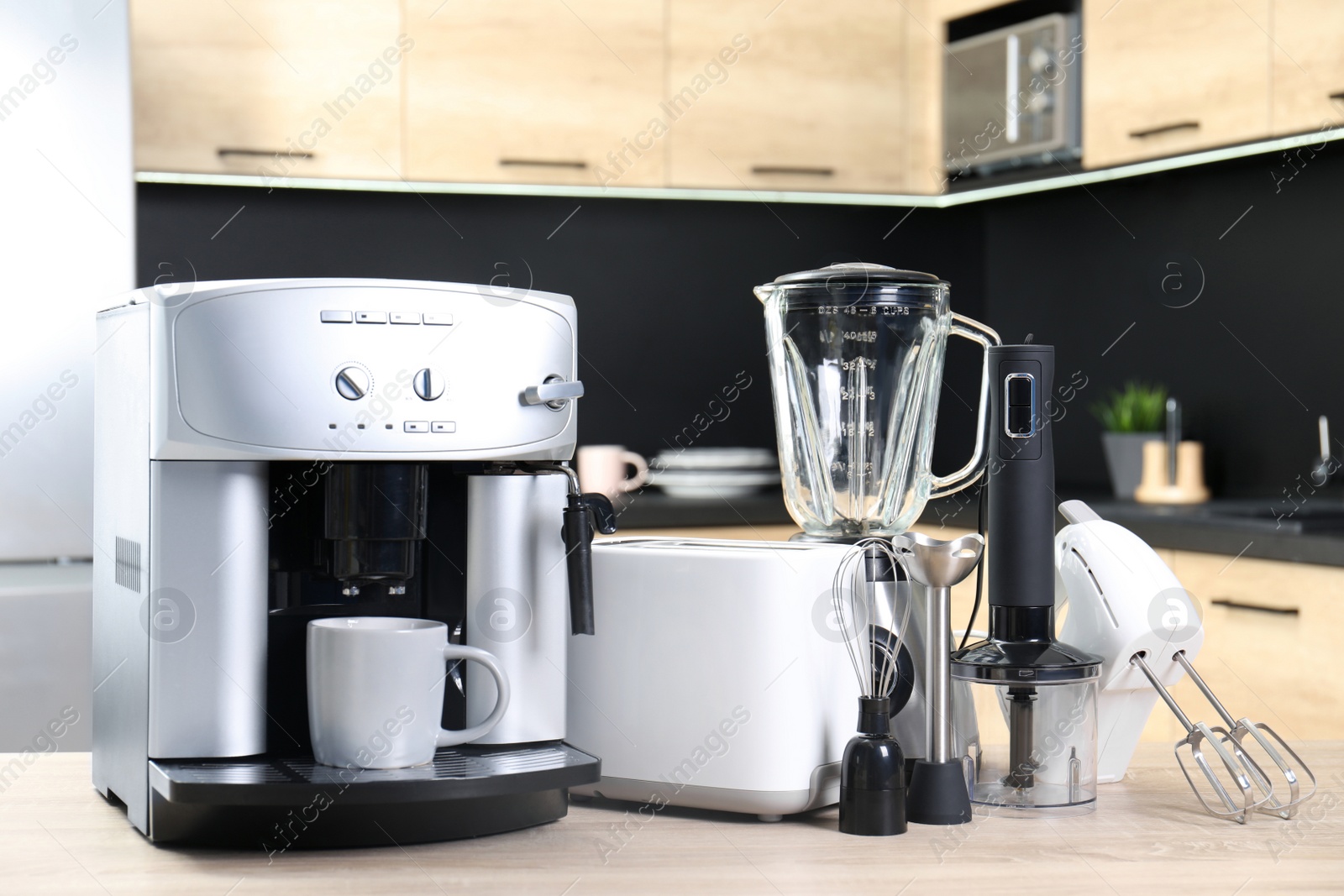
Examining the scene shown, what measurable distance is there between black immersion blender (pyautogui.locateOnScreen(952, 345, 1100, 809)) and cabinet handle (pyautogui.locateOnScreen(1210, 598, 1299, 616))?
49.0 inches

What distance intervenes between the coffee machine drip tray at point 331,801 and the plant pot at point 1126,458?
206cm

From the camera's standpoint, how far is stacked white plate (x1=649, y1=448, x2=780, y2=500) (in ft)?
8.89

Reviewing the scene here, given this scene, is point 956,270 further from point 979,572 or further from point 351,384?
point 351,384

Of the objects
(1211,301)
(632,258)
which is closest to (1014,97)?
(1211,301)

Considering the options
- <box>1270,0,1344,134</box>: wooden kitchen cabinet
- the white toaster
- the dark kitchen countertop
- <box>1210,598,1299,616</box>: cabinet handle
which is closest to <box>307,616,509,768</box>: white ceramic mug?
the white toaster

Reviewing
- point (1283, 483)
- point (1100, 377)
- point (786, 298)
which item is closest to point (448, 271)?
point (1100, 377)

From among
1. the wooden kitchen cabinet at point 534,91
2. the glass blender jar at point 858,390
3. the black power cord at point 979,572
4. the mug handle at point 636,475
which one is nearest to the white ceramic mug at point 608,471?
the mug handle at point 636,475

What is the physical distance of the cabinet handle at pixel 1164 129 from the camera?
238cm

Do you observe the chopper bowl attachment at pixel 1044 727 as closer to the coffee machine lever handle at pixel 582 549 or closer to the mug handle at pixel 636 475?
the coffee machine lever handle at pixel 582 549

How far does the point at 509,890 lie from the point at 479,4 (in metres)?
2.18

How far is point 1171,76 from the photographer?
7.91 feet

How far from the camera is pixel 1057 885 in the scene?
728mm

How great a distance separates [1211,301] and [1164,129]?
40 centimetres

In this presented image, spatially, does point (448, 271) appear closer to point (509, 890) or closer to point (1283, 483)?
point (1283, 483)
